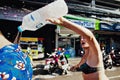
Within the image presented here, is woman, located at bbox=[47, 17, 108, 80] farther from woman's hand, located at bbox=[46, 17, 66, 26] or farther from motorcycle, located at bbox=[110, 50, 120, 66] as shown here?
motorcycle, located at bbox=[110, 50, 120, 66]

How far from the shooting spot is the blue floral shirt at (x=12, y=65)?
5.68 ft

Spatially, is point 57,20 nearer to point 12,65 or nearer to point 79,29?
point 79,29

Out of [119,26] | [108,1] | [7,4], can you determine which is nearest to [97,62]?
[7,4]

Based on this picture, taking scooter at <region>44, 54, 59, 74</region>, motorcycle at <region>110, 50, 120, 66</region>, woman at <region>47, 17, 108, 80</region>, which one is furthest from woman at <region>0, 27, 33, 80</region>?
motorcycle at <region>110, 50, 120, 66</region>

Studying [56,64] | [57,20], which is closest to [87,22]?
[56,64]

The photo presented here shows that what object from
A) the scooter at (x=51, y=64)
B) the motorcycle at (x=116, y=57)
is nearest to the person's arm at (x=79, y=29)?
the scooter at (x=51, y=64)

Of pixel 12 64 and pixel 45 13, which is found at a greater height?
pixel 45 13

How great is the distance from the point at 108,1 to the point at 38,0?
9.39 m

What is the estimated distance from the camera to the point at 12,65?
1.77m

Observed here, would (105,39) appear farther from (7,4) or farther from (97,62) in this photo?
(97,62)

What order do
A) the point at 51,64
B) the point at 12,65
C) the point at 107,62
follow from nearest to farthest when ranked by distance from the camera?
the point at 12,65, the point at 51,64, the point at 107,62

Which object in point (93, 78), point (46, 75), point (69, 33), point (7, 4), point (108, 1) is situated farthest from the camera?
point (108, 1)

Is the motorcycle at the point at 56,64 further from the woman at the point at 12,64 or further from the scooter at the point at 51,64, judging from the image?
the woman at the point at 12,64

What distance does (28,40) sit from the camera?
17.3 metres
